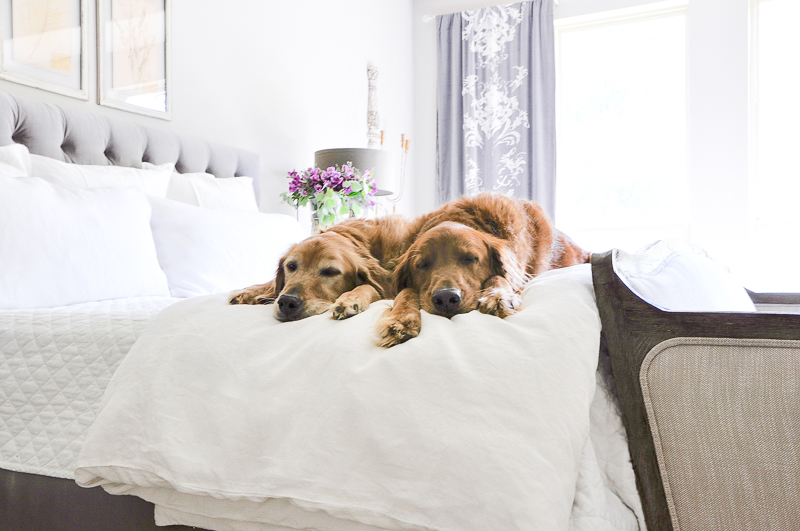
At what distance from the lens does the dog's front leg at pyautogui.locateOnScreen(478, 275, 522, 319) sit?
0.75 m

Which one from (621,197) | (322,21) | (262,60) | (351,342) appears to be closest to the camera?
(351,342)

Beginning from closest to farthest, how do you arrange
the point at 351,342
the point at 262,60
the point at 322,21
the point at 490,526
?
1. the point at 490,526
2. the point at 351,342
3. the point at 262,60
4. the point at 322,21

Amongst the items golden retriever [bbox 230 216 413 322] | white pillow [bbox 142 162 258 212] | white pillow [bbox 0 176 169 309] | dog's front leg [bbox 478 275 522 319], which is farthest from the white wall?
dog's front leg [bbox 478 275 522 319]

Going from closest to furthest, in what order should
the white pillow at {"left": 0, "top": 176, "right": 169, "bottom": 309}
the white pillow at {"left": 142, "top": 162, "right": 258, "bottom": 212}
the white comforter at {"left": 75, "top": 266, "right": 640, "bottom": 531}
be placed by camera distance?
1. the white comforter at {"left": 75, "top": 266, "right": 640, "bottom": 531}
2. the white pillow at {"left": 0, "top": 176, "right": 169, "bottom": 309}
3. the white pillow at {"left": 142, "top": 162, "right": 258, "bottom": 212}

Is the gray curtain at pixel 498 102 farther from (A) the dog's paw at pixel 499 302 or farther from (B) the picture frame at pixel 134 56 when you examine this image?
(A) the dog's paw at pixel 499 302

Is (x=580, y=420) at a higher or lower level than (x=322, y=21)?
lower

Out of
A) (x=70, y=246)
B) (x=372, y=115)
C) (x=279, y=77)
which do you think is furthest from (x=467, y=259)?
(x=372, y=115)

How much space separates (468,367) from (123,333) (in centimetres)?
65

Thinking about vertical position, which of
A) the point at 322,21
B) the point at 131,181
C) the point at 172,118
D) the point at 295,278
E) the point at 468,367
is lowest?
the point at 468,367

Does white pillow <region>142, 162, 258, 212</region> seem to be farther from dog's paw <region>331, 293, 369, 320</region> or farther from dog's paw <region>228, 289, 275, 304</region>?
dog's paw <region>331, 293, 369, 320</region>

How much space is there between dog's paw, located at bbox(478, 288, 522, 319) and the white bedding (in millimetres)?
611

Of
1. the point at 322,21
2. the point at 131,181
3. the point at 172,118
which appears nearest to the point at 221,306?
the point at 131,181

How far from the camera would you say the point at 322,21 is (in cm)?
335

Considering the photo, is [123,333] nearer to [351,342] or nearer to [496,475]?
[351,342]
